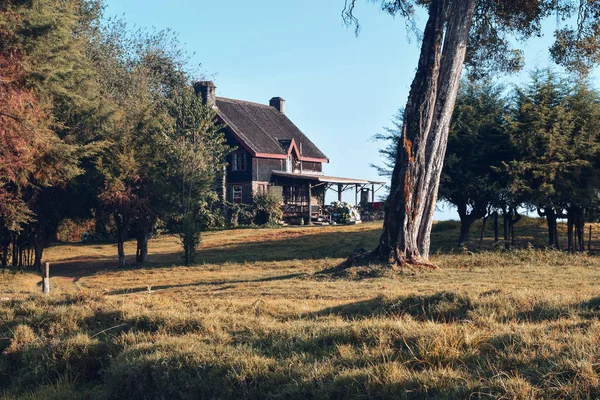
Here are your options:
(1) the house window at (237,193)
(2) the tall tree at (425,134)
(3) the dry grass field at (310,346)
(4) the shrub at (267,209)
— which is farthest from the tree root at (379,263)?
(1) the house window at (237,193)

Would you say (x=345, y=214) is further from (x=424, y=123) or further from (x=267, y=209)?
(x=424, y=123)

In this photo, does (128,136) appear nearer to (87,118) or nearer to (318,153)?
(87,118)

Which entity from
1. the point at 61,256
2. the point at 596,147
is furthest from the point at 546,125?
the point at 61,256

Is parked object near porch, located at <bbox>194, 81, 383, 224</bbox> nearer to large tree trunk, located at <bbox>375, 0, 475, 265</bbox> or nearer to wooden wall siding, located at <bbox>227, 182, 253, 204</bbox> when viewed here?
wooden wall siding, located at <bbox>227, 182, 253, 204</bbox>

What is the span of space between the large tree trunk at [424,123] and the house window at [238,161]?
2933 cm

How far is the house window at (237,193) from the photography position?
4816cm

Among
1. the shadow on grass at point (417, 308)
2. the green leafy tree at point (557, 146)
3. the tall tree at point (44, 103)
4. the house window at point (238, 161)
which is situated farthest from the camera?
the house window at point (238, 161)

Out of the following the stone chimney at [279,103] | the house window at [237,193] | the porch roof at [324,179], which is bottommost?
the house window at [237,193]

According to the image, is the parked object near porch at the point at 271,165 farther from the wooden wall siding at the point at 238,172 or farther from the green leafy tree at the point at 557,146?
the green leafy tree at the point at 557,146

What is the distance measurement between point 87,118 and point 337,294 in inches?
626

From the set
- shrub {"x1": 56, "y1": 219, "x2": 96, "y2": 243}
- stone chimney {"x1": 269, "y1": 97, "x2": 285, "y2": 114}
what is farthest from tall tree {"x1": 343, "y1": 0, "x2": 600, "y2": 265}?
stone chimney {"x1": 269, "y1": 97, "x2": 285, "y2": 114}

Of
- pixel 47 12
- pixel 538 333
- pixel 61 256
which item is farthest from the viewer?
pixel 61 256

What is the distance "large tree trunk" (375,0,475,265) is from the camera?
755 inches

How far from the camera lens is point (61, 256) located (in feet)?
103
